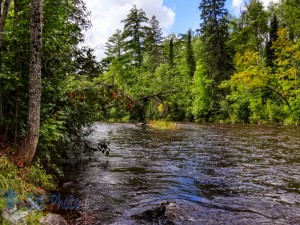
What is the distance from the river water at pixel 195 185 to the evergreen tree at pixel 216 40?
2697cm

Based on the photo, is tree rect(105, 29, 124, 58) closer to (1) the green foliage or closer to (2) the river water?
(1) the green foliage

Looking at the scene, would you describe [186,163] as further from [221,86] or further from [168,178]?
[221,86]

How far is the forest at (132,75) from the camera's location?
709 centimetres

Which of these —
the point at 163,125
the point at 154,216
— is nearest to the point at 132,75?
the point at 163,125

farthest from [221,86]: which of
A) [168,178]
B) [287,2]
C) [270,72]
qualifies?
[168,178]

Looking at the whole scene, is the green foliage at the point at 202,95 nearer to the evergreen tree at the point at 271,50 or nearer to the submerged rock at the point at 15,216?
the evergreen tree at the point at 271,50

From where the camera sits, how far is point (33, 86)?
6.62 m

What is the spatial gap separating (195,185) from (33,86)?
15.7 ft

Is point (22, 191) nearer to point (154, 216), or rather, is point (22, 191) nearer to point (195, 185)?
point (154, 216)

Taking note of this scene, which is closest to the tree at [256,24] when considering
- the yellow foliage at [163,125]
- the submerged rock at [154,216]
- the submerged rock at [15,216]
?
the yellow foliage at [163,125]

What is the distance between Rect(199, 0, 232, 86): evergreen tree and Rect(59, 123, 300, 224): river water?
27.0m

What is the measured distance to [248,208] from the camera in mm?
6230

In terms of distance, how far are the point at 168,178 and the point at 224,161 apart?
3.27 meters

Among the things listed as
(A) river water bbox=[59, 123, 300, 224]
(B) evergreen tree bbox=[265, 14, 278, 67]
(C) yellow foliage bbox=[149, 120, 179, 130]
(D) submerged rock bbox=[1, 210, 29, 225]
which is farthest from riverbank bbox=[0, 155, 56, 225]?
(B) evergreen tree bbox=[265, 14, 278, 67]
